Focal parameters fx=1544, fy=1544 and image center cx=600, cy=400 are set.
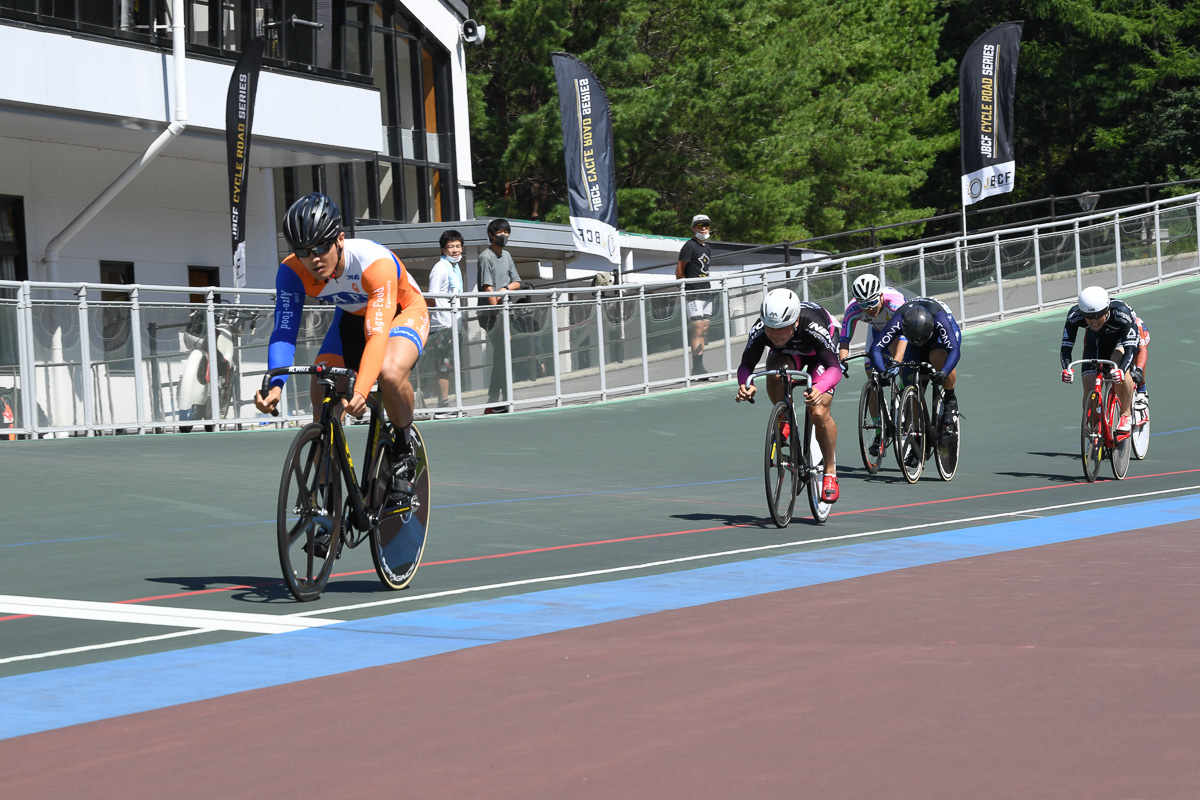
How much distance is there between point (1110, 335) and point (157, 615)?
9332 mm

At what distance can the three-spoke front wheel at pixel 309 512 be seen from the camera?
6449 mm

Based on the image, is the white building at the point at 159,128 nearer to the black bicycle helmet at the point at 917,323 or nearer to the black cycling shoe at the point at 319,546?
the black bicycle helmet at the point at 917,323

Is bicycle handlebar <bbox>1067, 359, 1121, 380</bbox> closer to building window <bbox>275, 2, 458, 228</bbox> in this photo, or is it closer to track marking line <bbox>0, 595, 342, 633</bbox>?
track marking line <bbox>0, 595, 342, 633</bbox>

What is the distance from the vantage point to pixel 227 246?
86.3 ft

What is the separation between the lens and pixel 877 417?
13.3 meters

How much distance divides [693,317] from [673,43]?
27953mm

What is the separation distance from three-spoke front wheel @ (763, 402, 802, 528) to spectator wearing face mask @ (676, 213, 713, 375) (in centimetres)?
1091

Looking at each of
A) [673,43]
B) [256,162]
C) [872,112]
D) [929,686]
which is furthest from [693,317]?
[872,112]

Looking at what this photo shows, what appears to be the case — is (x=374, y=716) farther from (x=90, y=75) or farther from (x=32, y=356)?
(x=90, y=75)

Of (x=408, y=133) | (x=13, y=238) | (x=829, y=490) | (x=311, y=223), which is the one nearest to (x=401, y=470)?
(x=311, y=223)

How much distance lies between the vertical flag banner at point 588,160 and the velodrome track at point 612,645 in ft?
28.3

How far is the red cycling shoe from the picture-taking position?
1018cm

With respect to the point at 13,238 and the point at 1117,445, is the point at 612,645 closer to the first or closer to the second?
the point at 1117,445

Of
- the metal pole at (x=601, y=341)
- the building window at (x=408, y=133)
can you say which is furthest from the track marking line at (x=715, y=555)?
the building window at (x=408, y=133)
